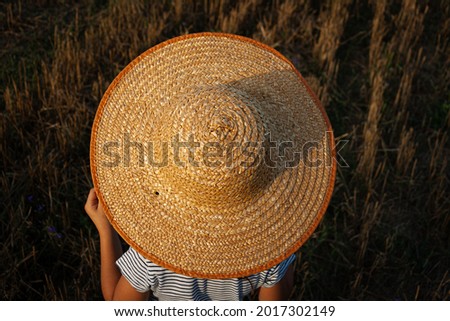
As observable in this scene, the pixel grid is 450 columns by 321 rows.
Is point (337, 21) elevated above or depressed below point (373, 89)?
above

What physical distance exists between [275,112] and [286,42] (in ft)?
6.92

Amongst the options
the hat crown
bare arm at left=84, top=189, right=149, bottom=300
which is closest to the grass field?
bare arm at left=84, top=189, right=149, bottom=300

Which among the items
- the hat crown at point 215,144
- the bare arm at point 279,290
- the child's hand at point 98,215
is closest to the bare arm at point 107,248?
the child's hand at point 98,215

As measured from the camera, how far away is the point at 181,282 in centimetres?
196

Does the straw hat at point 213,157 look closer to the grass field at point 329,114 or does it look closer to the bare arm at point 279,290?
the bare arm at point 279,290

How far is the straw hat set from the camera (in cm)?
165

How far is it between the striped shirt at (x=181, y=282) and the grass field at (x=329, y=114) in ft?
2.56

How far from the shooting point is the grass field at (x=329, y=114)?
113 inches

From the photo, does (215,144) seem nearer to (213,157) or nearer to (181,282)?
(213,157)

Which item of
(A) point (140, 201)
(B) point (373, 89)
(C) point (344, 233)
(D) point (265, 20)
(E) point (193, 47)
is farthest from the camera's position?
(D) point (265, 20)

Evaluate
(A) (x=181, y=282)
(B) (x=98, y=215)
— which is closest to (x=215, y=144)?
(A) (x=181, y=282)

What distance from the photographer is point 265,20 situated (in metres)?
3.87
